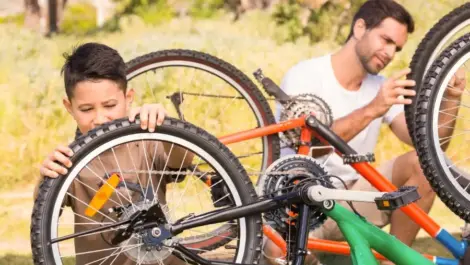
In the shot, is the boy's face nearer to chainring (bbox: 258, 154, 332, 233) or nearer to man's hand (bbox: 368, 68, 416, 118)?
chainring (bbox: 258, 154, 332, 233)

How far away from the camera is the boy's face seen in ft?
10.8

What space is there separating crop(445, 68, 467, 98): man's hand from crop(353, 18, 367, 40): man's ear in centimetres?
132

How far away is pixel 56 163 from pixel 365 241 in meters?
1.09

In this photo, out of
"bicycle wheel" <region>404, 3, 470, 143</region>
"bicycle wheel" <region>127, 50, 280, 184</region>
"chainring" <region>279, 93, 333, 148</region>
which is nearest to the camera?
"bicycle wheel" <region>404, 3, 470, 143</region>

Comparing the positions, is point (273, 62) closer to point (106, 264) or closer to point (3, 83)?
point (3, 83)

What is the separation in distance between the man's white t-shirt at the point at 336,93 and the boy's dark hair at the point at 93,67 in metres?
1.53

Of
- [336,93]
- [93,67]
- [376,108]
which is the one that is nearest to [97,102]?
[93,67]

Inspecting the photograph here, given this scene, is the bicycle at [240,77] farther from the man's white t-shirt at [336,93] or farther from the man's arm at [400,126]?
the man's arm at [400,126]

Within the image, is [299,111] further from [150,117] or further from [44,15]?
[44,15]

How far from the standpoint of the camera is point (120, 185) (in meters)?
3.19

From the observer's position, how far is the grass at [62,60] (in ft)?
21.0

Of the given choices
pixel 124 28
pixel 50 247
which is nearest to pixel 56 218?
pixel 50 247

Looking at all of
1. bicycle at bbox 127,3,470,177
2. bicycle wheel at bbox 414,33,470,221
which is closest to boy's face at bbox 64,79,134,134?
bicycle at bbox 127,3,470,177

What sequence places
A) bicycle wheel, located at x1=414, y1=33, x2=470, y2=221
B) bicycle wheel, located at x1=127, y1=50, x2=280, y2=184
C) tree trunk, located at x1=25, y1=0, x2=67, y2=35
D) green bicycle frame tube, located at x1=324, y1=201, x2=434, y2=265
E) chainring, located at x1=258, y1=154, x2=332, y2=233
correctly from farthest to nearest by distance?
1. tree trunk, located at x1=25, y1=0, x2=67, y2=35
2. bicycle wheel, located at x1=127, y1=50, x2=280, y2=184
3. bicycle wheel, located at x1=414, y1=33, x2=470, y2=221
4. chainring, located at x1=258, y1=154, x2=332, y2=233
5. green bicycle frame tube, located at x1=324, y1=201, x2=434, y2=265
